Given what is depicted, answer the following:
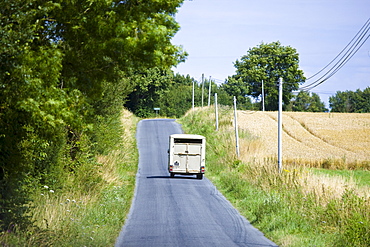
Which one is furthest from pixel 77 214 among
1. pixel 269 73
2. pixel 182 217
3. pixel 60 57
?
pixel 269 73

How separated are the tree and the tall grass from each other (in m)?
63.3

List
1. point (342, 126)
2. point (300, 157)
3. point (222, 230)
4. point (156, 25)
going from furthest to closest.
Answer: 1. point (342, 126)
2. point (300, 157)
3. point (222, 230)
4. point (156, 25)

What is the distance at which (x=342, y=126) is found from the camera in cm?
6272

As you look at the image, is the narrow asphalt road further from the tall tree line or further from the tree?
the tree

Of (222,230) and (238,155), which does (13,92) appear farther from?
(238,155)

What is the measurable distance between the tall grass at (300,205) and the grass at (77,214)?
505 cm

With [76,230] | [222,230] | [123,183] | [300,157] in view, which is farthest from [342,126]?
[76,230]

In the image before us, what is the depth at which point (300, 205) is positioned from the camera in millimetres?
18172

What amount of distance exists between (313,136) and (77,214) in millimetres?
46131

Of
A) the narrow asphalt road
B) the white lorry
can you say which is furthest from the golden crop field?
the narrow asphalt road

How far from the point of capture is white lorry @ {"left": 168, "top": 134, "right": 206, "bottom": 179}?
3147 centimetres

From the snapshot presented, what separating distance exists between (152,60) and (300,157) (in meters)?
34.0

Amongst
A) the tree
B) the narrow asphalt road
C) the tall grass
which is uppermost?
the tree

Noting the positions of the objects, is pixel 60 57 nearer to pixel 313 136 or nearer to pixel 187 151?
pixel 187 151
